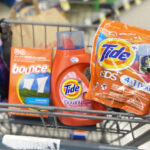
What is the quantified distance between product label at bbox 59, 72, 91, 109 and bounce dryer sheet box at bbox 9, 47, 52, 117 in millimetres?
53

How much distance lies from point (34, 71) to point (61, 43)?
0.42ft

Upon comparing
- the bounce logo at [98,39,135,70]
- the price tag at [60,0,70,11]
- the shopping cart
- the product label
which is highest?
the price tag at [60,0,70,11]

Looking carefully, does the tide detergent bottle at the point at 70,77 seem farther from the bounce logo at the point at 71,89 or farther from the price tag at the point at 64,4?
the price tag at the point at 64,4

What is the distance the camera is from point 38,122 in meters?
0.63

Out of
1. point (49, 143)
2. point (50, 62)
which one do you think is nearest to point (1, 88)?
point (50, 62)

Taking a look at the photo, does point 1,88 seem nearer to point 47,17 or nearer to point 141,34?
point 141,34

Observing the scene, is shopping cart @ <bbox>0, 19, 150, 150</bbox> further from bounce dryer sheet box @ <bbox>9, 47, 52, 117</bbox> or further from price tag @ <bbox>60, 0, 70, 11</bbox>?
price tag @ <bbox>60, 0, 70, 11</bbox>

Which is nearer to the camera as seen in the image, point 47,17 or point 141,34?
point 141,34

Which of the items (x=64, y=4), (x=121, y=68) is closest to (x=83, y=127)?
(x=121, y=68)

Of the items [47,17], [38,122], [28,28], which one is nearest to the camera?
[38,122]

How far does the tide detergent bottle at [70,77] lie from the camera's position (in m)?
0.57

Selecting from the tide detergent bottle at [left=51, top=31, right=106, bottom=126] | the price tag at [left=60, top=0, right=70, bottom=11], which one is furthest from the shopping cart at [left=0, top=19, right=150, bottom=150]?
the price tag at [left=60, top=0, right=70, bottom=11]

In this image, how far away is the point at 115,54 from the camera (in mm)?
513

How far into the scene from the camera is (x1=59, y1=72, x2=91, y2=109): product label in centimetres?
57
